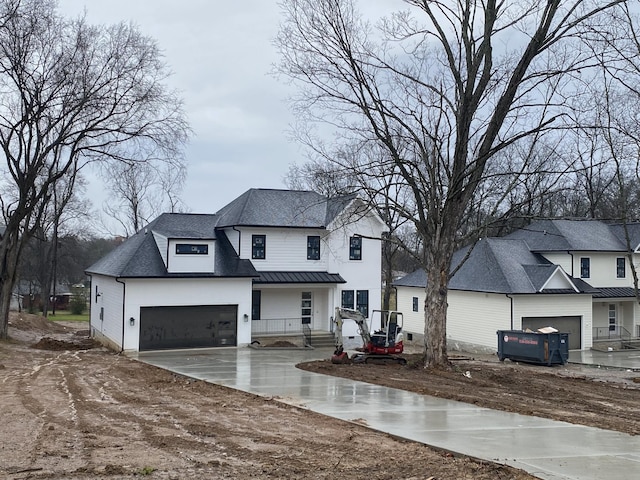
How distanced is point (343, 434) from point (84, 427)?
4.75 m

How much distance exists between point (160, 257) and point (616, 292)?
28.4 meters

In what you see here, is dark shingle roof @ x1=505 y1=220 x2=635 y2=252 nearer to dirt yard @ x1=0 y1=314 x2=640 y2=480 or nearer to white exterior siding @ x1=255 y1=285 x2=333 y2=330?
white exterior siding @ x1=255 y1=285 x2=333 y2=330

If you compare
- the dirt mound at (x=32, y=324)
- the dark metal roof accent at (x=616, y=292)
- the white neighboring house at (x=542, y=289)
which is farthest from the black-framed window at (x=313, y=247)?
the dirt mound at (x=32, y=324)

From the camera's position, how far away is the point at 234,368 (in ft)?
72.7

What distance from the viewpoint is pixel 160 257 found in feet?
95.2

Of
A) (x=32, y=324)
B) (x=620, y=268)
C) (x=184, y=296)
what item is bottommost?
(x=32, y=324)

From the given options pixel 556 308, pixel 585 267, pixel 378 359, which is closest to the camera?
pixel 378 359

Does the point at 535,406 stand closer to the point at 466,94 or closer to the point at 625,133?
the point at 466,94

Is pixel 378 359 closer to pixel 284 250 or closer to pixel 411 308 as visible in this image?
pixel 284 250

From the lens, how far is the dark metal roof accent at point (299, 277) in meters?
31.6

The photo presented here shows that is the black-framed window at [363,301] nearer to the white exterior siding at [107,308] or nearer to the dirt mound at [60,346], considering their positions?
the white exterior siding at [107,308]

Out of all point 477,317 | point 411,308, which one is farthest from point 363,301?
point 411,308

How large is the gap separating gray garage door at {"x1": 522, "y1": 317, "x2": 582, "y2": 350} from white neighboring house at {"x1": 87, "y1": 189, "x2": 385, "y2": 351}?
8.34 m

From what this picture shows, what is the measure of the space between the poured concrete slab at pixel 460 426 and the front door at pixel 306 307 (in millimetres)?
12474
